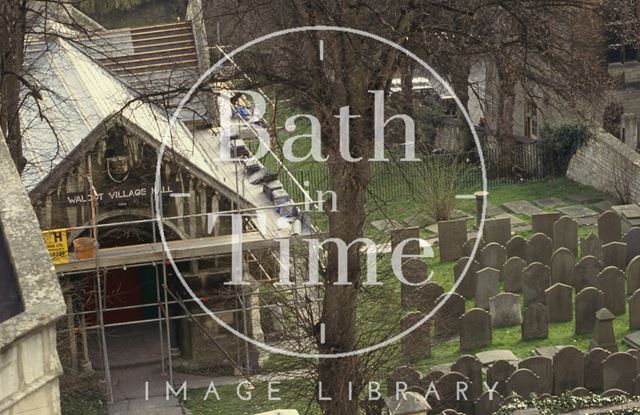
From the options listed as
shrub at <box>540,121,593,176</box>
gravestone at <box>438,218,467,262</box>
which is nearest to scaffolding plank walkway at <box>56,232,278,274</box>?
gravestone at <box>438,218,467,262</box>

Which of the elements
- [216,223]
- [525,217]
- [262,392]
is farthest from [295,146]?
[262,392]

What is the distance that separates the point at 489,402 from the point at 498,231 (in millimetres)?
7382

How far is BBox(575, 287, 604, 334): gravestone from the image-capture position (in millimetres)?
20375

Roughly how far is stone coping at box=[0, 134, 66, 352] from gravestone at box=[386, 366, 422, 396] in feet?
30.3

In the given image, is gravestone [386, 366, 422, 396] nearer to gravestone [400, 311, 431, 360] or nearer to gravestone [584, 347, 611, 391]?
gravestone [400, 311, 431, 360]

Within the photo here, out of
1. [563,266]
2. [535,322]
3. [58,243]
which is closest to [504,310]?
[535,322]

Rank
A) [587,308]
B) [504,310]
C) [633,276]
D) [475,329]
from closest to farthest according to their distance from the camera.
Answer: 1. [475,329]
2. [587,308]
3. [504,310]
4. [633,276]

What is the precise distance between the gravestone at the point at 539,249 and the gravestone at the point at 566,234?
0.70m

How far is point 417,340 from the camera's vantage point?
64.7 feet

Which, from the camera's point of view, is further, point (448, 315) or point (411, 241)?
point (411, 241)

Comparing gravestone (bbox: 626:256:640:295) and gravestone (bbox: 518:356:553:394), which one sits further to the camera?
gravestone (bbox: 626:256:640:295)

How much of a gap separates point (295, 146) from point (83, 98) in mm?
6180

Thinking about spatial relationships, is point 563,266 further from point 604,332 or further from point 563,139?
point 563,139

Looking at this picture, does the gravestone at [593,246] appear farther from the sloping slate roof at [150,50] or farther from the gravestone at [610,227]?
the sloping slate roof at [150,50]
